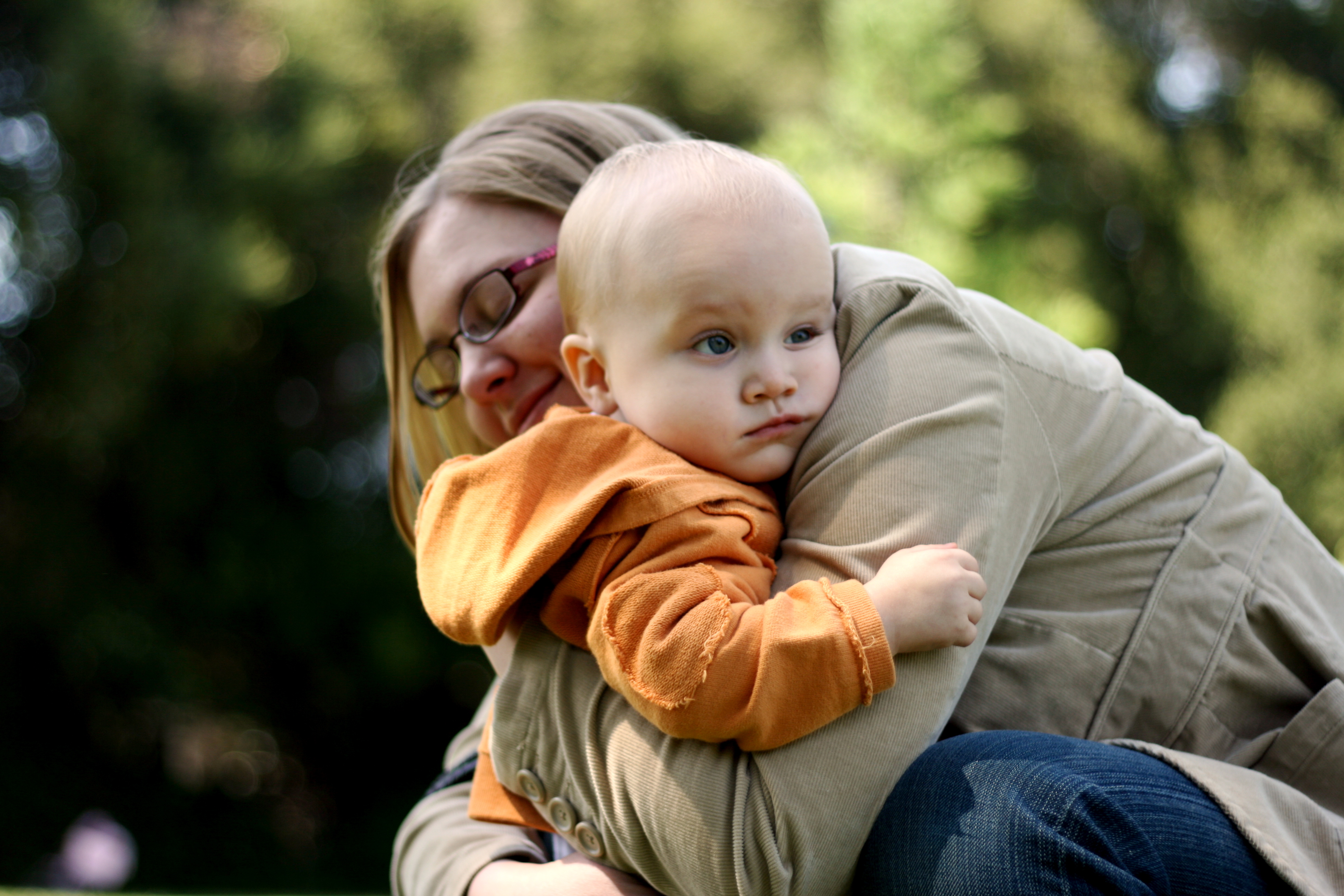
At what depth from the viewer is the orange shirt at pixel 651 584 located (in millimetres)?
1090

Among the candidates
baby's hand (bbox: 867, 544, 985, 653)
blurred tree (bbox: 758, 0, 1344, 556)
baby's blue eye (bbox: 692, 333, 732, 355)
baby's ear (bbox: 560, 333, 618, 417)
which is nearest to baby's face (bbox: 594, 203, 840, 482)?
baby's blue eye (bbox: 692, 333, 732, 355)

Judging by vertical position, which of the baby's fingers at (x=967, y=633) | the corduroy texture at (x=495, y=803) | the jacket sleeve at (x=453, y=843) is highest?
the baby's fingers at (x=967, y=633)

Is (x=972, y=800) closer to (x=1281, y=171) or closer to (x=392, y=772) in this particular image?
(x=1281, y=171)

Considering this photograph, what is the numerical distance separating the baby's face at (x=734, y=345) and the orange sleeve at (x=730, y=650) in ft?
0.55

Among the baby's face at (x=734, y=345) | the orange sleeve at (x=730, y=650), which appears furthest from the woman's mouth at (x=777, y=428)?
the orange sleeve at (x=730, y=650)

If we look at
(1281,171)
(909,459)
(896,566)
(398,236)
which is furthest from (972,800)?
(1281,171)

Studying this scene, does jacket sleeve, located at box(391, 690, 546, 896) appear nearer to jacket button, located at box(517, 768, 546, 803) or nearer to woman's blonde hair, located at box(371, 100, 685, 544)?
jacket button, located at box(517, 768, 546, 803)

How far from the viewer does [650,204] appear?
51.2 inches

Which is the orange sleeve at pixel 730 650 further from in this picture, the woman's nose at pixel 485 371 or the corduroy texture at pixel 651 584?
the woman's nose at pixel 485 371

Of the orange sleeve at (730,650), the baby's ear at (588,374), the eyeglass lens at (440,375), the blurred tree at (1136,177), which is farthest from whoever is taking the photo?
the blurred tree at (1136,177)

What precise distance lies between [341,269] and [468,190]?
192 inches

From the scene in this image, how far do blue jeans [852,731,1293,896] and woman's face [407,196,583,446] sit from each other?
96 centimetres

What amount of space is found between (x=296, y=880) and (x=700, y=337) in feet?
19.5

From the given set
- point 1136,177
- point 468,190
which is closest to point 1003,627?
point 468,190
